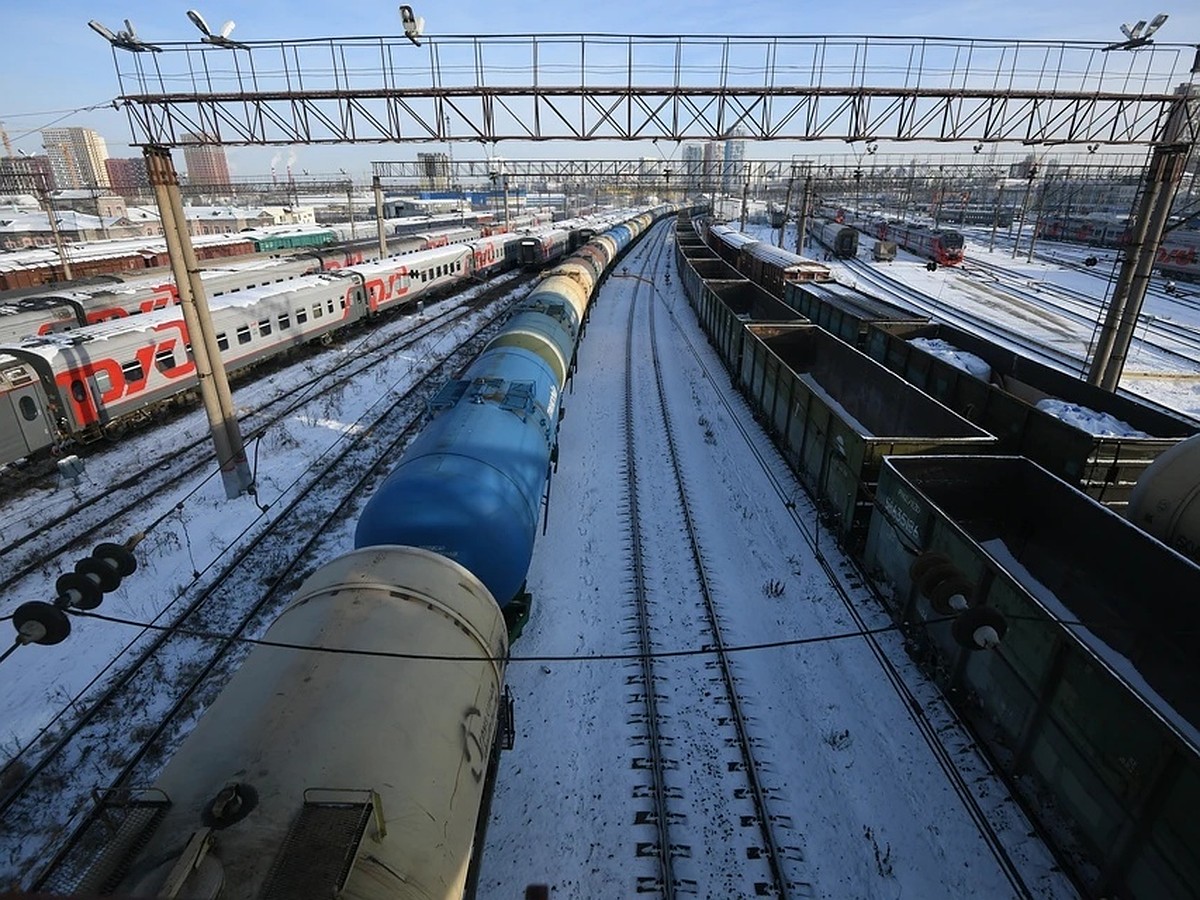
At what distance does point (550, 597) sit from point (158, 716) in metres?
6.13

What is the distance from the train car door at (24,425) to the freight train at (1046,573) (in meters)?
18.9

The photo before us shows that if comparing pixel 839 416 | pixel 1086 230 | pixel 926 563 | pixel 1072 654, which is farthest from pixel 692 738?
pixel 1086 230

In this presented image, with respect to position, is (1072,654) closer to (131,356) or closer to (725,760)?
(725,760)

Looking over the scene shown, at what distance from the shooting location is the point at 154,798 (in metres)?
3.85

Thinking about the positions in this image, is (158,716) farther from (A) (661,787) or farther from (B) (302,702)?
(A) (661,787)

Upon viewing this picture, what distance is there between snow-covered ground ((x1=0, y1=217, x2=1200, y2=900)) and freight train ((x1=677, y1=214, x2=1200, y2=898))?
889 millimetres

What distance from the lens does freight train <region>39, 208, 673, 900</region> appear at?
11.4ft

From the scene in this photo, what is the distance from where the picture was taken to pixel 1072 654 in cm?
625

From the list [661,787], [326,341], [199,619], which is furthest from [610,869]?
[326,341]

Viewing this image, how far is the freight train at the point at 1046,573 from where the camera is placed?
5656 millimetres

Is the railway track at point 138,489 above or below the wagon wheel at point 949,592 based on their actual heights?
below

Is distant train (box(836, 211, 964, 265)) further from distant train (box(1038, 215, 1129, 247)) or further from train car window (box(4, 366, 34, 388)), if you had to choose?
train car window (box(4, 366, 34, 388))

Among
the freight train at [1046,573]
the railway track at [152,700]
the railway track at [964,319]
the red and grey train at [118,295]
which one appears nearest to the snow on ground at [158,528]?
the railway track at [152,700]

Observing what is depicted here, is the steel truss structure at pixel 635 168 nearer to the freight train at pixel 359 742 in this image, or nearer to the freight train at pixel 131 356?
the freight train at pixel 131 356
